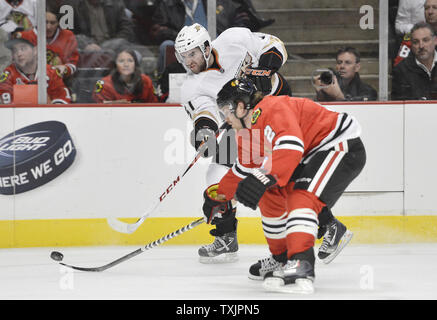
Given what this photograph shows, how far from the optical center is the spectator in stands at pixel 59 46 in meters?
4.38

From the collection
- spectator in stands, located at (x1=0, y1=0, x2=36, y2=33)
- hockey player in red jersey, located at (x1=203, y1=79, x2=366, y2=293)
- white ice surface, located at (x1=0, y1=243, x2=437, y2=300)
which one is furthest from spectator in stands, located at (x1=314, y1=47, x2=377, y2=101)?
spectator in stands, located at (x1=0, y1=0, x2=36, y2=33)

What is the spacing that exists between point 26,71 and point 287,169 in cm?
217

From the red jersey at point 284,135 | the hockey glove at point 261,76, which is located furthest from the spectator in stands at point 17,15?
the red jersey at point 284,135

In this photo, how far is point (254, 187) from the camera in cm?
273

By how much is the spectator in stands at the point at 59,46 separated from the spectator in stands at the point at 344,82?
1413mm

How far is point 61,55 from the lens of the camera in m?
4.39

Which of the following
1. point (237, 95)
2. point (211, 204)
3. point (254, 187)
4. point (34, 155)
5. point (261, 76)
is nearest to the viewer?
point (254, 187)

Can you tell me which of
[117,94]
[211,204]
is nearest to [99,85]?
[117,94]

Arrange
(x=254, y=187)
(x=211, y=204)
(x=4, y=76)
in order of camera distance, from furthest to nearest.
Answer: (x=4, y=76), (x=211, y=204), (x=254, y=187)

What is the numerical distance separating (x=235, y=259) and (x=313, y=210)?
1.05 metres

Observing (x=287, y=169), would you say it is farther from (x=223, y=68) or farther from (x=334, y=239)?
(x=223, y=68)

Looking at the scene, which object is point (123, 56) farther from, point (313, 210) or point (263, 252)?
point (313, 210)

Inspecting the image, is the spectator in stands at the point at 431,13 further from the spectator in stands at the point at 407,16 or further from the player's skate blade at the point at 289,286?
the player's skate blade at the point at 289,286

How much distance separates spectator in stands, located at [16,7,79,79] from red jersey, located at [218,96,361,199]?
5.25ft
